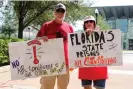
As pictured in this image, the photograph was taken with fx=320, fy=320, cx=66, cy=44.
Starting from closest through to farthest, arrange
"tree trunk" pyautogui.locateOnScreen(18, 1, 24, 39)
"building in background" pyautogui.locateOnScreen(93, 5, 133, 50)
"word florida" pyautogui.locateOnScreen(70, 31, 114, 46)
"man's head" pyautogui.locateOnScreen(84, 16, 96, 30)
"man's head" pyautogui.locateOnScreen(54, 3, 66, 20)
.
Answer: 1. "man's head" pyautogui.locateOnScreen(84, 16, 96, 30)
2. "man's head" pyautogui.locateOnScreen(54, 3, 66, 20)
3. "word florida" pyautogui.locateOnScreen(70, 31, 114, 46)
4. "tree trunk" pyautogui.locateOnScreen(18, 1, 24, 39)
5. "building in background" pyautogui.locateOnScreen(93, 5, 133, 50)

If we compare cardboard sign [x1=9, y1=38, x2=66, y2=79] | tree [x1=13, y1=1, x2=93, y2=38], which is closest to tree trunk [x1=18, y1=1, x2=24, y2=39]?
tree [x1=13, y1=1, x2=93, y2=38]

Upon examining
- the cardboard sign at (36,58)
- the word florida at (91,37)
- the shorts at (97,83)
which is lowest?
the shorts at (97,83)

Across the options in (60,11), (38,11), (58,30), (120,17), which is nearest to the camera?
(60,11)

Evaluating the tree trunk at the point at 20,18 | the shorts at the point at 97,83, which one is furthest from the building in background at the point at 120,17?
the shorts at the point at 97,83

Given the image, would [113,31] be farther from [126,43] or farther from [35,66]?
[126,43]

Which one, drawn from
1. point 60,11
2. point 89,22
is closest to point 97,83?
point 89,22

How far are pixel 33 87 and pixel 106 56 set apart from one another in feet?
11.2

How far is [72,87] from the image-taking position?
25.3 ft

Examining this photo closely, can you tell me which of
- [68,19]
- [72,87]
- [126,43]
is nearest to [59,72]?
[72,87]

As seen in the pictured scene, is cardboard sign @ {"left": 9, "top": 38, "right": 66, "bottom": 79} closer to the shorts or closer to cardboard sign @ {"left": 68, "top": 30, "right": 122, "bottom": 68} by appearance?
cardboard sign @ {"left": 68, "top": 30, "right": 122, "bottom": 68}

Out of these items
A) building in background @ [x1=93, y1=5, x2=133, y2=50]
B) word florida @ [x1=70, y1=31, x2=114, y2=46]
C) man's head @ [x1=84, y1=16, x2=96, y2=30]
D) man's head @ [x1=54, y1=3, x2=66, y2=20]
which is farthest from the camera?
building in background @ [x1=93, y1=5, x2=133, y2=50]

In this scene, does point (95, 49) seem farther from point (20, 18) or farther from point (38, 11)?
point (38, 11)

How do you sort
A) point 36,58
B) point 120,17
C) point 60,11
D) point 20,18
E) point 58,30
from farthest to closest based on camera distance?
point 120,17
point 20,18
point 36,58
point 58,30
point 60,11

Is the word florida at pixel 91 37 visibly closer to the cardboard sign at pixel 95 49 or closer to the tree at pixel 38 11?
the cardboard sign at pixel 95 49
